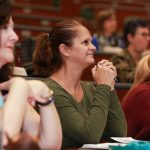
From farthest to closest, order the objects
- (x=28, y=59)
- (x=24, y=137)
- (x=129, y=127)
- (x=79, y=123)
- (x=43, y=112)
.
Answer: (x=28, y=59), (x=129, y=127), (x=79, y=123), (x=43, y=112), (x=24, y=137)

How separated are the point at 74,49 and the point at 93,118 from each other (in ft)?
1.28

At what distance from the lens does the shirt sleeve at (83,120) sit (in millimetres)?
2352

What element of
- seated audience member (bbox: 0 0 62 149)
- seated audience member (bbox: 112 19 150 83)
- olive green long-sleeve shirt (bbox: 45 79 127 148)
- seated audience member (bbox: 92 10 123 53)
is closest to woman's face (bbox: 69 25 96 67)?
olive green long-sleeve shirt (bbox: 45 79 127 148)

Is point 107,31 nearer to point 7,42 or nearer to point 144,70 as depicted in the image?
point 144,70

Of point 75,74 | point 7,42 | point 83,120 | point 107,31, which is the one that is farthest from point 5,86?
point 107,31

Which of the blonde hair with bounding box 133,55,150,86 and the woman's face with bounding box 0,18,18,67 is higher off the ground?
the woman's face with bounding box 0,18,18,67

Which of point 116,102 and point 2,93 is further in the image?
point 116,102

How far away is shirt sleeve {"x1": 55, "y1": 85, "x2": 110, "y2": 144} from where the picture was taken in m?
2.35

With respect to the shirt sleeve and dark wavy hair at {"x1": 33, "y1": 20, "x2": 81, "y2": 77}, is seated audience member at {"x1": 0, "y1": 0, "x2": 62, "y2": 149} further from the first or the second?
dark wavy hair at {"x1": 33, "y1": 20, "x2": 81, "y2": 77}

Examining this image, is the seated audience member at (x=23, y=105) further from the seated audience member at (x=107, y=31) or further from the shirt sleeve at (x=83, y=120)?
the seated audience member at (x=107, y=31)

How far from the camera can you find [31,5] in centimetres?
814

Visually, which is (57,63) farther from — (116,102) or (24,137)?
(24,137)

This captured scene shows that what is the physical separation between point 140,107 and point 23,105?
1327 mm

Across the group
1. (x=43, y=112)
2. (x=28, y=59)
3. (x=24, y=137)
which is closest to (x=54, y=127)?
(x=43, y=112)
